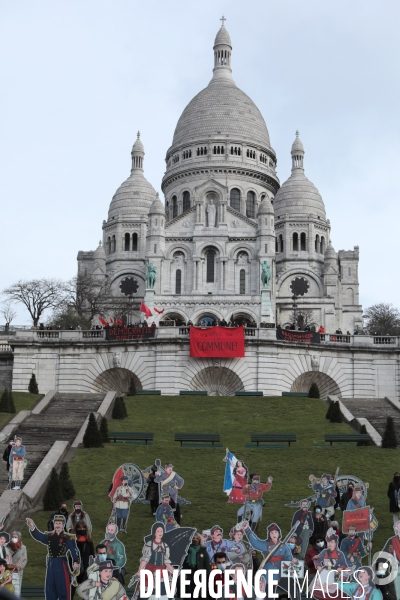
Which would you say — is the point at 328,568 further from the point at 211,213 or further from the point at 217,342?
the point at 211,213

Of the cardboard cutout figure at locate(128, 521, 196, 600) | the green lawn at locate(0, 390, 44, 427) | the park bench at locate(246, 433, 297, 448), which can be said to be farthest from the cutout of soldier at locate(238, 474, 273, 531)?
the green lawn at locate(0, 390, 44, 427)

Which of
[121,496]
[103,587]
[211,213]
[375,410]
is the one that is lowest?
[103,587]

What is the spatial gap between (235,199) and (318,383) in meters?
67.2

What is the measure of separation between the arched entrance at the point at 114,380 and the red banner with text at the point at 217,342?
3983 millimetres

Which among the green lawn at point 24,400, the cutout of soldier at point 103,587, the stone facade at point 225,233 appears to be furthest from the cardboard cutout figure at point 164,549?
the stone facade at point 225,233

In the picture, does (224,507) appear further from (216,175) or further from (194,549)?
(216,175)

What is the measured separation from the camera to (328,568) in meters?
17.1

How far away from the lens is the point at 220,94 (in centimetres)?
12781

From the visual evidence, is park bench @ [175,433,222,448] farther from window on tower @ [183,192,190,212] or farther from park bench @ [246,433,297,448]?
window on tower @ [183,192,190,212]

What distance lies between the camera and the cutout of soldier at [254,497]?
22.6 m

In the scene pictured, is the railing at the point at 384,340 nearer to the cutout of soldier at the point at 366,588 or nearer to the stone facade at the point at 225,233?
the cutout of soldier at the point at 366,588

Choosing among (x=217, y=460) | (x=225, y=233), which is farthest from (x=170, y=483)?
(x=225, y=233)

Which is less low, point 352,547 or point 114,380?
point 114,380

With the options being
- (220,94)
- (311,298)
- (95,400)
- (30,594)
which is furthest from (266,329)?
(220,94)
